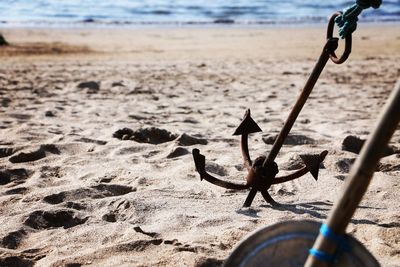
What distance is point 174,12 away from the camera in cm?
2336

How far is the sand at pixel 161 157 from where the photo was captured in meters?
2.56

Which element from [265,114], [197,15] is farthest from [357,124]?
[197,15]

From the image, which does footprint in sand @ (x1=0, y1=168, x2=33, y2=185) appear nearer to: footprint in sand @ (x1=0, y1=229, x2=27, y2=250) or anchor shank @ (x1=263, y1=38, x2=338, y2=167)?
footprint in sand @ (x1=0, y1=229, x2=27, y2=250)

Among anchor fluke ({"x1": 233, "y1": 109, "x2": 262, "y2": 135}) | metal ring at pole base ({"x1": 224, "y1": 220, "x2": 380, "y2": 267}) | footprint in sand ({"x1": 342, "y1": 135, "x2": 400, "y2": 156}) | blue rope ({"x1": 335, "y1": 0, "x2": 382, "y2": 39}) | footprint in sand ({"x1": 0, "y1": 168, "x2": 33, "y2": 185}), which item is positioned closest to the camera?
metal ring at pole base ({"x1": 224, "y1": 220, "x2": 380, "y2": 267})

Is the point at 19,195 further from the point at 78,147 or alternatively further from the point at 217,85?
the point at 217,85

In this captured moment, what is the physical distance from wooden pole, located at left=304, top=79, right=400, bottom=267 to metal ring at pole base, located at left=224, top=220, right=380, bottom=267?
22 cm

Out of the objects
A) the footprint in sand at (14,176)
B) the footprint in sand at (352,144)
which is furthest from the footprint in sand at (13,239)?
the footprint in sand at (352,144)

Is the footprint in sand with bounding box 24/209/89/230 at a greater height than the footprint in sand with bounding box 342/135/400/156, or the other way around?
the footprint in sand with bounding box 342/135/400/156

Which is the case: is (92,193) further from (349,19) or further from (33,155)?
(349,19)

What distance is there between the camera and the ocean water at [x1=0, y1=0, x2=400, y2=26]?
20.9m

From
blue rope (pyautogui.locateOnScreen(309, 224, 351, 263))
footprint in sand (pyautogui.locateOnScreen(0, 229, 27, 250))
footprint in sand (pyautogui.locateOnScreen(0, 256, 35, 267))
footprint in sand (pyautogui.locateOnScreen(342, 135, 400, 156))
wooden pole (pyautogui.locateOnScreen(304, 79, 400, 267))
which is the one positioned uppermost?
wooden pole (pyautogui.locateOnScreen(304, 79, 400, 267))

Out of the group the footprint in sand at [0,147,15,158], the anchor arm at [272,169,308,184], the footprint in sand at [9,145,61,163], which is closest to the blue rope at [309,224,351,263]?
the anchor arm at [272,169,308,184]

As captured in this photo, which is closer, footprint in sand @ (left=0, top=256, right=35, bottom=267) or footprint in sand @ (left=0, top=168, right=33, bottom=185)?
footprint in sand @ (left=0, top=256, right=35, bottom=267)

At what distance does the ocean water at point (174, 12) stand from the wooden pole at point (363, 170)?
772 inches
